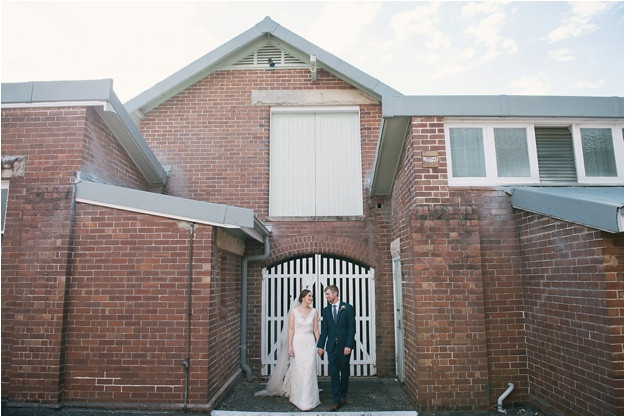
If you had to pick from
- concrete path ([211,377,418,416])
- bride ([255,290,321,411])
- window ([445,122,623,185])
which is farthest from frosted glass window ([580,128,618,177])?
bride ([255,290,321,411])

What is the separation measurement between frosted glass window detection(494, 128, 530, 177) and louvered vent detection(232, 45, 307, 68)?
15.8ft

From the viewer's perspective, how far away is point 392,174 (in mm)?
7898

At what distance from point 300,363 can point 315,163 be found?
4355 mm

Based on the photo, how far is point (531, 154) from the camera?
641 centimetres

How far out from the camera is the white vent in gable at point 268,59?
9461mm

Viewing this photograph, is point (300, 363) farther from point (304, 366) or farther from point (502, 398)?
point (502, 398)

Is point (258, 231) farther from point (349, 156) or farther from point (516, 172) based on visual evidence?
point (516, 172)

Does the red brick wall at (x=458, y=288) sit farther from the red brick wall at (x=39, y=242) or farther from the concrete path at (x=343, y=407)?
the red brick wall at (x=39, y=242)

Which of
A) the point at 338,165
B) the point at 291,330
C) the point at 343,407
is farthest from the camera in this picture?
the point at 338,165

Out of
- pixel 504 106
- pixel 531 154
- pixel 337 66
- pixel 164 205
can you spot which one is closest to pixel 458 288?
pixel 531 154

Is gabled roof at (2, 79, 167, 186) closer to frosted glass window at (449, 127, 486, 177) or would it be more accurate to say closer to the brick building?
the brick building

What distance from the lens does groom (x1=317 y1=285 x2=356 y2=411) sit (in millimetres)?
6258

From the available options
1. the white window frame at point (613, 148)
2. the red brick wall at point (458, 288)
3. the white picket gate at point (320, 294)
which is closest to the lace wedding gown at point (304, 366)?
the red brick wall at point (458, 288)

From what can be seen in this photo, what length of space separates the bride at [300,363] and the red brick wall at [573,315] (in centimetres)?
310
